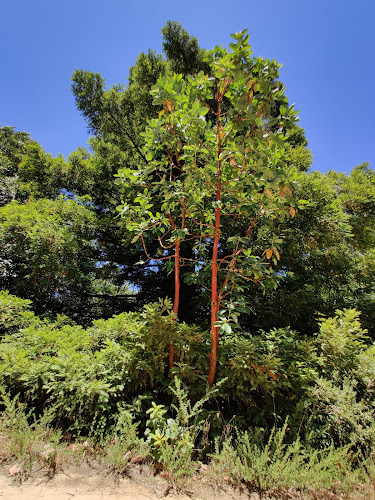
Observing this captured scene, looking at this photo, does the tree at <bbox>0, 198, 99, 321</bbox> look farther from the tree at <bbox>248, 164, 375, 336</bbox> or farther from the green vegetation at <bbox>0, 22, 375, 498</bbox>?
the tree at <bbox>248, 164, 375, 336</bbox>

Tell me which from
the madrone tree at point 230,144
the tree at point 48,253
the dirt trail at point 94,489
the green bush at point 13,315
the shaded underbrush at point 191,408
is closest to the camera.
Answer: the dirt trail at point 94,489

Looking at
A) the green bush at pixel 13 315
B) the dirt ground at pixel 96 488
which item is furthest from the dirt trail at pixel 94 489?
the green bush at pixel 13 315

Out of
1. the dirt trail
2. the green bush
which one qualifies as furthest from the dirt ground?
the green bush

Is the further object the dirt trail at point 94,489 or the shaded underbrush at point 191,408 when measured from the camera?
the shaded underbrush at point 191,408

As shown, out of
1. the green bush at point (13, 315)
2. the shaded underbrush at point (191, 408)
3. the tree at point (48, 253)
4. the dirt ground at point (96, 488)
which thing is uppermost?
the tree at point (48, 253)

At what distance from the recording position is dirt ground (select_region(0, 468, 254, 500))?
4.38ft

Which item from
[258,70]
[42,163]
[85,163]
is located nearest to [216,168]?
[258,70]

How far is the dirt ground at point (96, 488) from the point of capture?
4.38 ft

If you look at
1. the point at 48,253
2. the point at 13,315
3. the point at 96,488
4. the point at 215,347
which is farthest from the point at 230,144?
the point at 48,253

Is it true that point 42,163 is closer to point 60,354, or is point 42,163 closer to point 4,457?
point 60,354

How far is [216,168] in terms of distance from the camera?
2383mm

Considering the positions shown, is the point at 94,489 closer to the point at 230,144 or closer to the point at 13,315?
the point at 13,315

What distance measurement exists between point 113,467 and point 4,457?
29.5 inches

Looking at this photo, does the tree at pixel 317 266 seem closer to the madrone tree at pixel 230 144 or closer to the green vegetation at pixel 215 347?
the green vegetation at pixel 215 347
